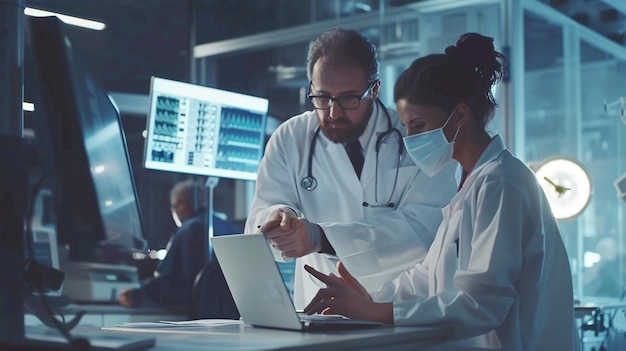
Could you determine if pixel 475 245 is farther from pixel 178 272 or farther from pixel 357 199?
pixel 178 272

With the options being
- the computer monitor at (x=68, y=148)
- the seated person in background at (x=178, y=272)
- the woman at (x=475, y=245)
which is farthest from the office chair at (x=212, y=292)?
the computer monitor at (x=68, y=148)

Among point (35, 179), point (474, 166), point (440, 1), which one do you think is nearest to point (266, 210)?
point (474, 166)

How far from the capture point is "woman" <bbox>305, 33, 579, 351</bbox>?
58.2 inches

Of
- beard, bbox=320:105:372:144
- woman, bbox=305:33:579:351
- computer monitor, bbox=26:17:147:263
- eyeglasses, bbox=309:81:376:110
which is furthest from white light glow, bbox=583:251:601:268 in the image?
computer monitor, bbox=26:17:147:263

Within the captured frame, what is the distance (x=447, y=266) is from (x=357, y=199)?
0.60m

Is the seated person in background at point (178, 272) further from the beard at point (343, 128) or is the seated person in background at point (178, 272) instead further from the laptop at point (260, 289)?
the laptop at point (260, 289)

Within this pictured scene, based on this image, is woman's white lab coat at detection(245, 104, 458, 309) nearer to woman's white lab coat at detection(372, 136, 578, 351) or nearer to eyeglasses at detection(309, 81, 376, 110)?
eyeglasses at detection(309, 81, 376, 110)

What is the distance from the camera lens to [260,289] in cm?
149

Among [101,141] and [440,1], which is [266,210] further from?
[440,1]

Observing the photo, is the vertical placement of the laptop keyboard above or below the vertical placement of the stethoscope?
below

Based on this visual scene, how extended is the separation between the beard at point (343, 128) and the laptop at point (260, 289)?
0.64 metres

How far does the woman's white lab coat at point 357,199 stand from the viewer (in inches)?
81.2

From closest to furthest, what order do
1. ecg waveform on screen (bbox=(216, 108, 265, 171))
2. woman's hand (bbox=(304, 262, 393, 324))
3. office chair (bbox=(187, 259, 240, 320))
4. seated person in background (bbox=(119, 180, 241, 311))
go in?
woman's hand (bbox=(304, 262, 393, 324))
office chair (bbox=(187, 259, 240, 320))
ecg waveform on screen (bbox=(216, 108, 265, 171))
seated person in background (bbox=(119, 180, 241, 311))

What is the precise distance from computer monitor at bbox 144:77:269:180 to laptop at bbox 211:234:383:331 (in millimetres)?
1865
